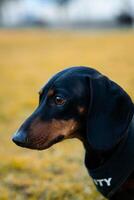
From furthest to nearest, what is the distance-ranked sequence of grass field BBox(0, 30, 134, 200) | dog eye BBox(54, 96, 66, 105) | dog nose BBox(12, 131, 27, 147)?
1. grass field BBox(0, 30, 134, 200)
2. dog eye BBox(54, 96, 66, 105)
3. dog nose BBox(12, 131, 27, 147)

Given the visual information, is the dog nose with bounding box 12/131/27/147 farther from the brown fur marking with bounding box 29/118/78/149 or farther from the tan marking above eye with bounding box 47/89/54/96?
the tan marking above eye with bounding box 47/89/54/96

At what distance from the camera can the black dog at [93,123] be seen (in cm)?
386

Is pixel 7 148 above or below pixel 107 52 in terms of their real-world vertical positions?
above

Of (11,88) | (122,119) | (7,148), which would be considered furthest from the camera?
(11,88)

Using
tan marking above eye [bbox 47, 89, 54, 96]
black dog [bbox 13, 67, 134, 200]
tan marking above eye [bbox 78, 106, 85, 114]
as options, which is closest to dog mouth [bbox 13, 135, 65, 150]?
black dog [bbox 13, 67, 134, 200]

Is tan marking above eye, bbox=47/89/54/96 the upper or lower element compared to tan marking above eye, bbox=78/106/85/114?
upper

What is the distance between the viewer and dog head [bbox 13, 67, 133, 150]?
3.85 metres

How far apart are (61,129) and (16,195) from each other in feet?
5.82

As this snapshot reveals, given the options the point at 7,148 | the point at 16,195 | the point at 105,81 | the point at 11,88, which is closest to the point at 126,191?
the point at 105,81

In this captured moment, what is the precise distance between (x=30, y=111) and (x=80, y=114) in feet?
16.9

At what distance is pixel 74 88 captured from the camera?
4.00 metres

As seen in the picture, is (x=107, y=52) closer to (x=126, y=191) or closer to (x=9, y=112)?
(x=9, y=112)

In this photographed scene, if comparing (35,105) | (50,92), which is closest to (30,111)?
(35,105)

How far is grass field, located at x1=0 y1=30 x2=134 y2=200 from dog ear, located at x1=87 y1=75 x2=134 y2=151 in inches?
53.9
